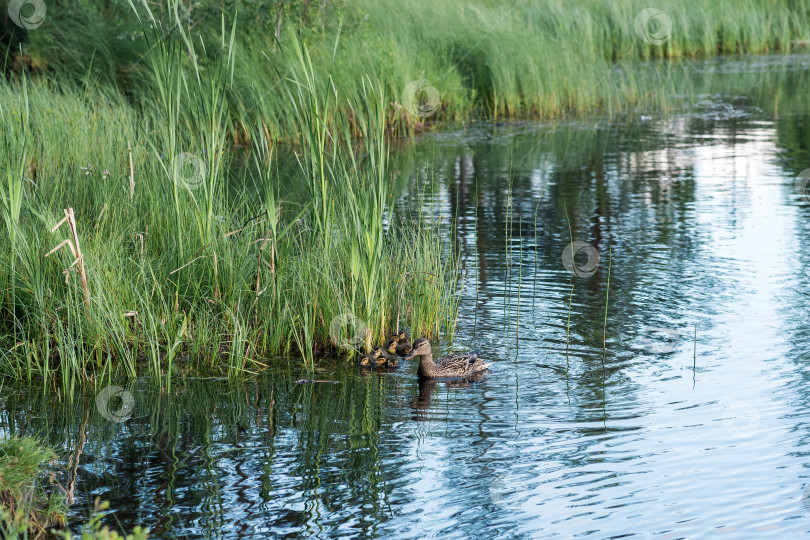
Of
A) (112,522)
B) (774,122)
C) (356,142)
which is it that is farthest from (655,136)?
(112,522)

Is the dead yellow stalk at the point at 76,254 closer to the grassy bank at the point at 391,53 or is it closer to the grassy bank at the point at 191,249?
the grassy bank at the point at 191,249

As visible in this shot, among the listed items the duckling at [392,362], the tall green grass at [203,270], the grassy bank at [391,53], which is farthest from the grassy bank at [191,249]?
the grassy bank at [391,53]

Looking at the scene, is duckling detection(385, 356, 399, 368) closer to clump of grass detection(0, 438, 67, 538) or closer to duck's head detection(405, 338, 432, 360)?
duck's head detection(405, 338, 432, 360)

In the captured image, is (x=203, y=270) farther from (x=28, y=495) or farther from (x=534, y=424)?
(x=28, y=495)

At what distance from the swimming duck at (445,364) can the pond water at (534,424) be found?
0.34 ft

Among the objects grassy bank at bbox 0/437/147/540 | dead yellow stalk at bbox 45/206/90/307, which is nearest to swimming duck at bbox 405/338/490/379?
dead yellow stalk at bbox 45/206/90/307

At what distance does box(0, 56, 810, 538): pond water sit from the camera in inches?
195

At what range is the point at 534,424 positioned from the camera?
6.06 metres

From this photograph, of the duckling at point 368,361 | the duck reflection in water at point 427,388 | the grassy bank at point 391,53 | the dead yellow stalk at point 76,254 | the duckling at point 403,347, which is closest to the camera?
the dead yellow stalk at point 76,254

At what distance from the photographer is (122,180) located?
27.7 ft

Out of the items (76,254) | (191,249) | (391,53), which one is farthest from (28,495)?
(391,53)

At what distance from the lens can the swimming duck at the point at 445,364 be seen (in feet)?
22.4

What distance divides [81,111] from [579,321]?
6.32 metres

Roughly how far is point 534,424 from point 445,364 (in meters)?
0.97
